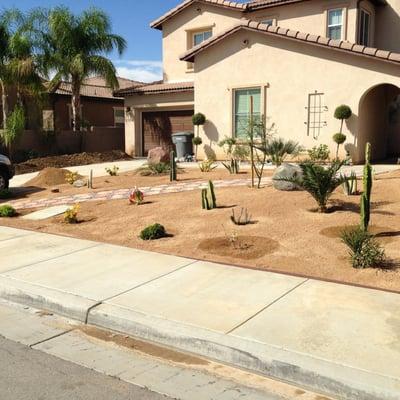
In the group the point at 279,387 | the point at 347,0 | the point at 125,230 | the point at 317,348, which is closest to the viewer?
the point at 279,387

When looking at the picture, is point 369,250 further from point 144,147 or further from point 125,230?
point 144,147

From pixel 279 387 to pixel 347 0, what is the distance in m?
17.6

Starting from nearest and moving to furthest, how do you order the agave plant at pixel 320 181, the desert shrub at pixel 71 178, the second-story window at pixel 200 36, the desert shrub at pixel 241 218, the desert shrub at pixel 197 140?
the agave plant at pixel 320 181 < the desert shrub at pixel 241 218 < the desert shrub at pixel 71 178 < the desert shrub at pixel 197 140 < the second-story window at pixel 200 36

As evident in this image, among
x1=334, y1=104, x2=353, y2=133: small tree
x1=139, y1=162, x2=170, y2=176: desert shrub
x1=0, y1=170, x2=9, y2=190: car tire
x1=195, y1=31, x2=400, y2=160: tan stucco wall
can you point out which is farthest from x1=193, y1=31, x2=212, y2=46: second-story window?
x1=0, y1=170, x2=9, y2=190: car tire

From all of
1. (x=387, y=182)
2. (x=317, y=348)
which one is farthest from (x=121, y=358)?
(x=387, y=182)

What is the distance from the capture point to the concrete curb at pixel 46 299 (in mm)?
5395

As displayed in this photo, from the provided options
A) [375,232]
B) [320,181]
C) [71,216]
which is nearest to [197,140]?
[71,216]

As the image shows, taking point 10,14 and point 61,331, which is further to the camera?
point 10,14

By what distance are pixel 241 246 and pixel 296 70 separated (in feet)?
36.9

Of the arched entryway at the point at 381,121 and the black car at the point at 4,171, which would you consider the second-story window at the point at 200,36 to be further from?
the black car at the point at 4,171

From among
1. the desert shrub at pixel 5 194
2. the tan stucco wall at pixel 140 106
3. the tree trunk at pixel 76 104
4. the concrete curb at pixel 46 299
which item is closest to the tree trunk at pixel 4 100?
the tree trunk at pixel 76 104

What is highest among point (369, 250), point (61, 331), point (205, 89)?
point (205, 89)

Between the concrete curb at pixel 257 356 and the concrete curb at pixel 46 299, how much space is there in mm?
191

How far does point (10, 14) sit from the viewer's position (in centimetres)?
2261
